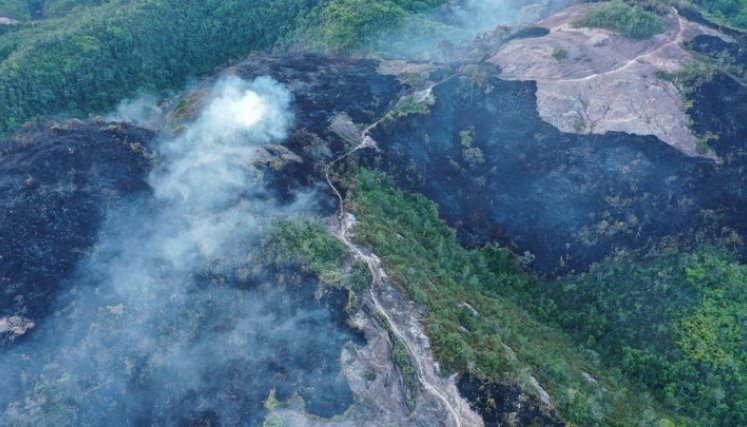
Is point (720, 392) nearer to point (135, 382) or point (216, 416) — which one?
point (216, 416)

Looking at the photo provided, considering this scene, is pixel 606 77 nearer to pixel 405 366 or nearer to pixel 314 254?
pixel 314 254

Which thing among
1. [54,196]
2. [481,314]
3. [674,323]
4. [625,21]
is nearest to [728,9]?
[625,21]

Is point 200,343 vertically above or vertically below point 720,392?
above

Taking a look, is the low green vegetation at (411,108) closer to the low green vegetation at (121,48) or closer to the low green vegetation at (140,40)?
the low green vegetation at (140,40)

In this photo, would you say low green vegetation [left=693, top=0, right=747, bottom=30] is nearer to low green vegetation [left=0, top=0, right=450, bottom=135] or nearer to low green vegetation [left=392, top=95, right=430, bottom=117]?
low green vegetation [left=0, top=0, right=450, bottom=135]

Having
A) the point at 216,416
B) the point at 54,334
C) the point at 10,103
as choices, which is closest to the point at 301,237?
the point at 216,416
